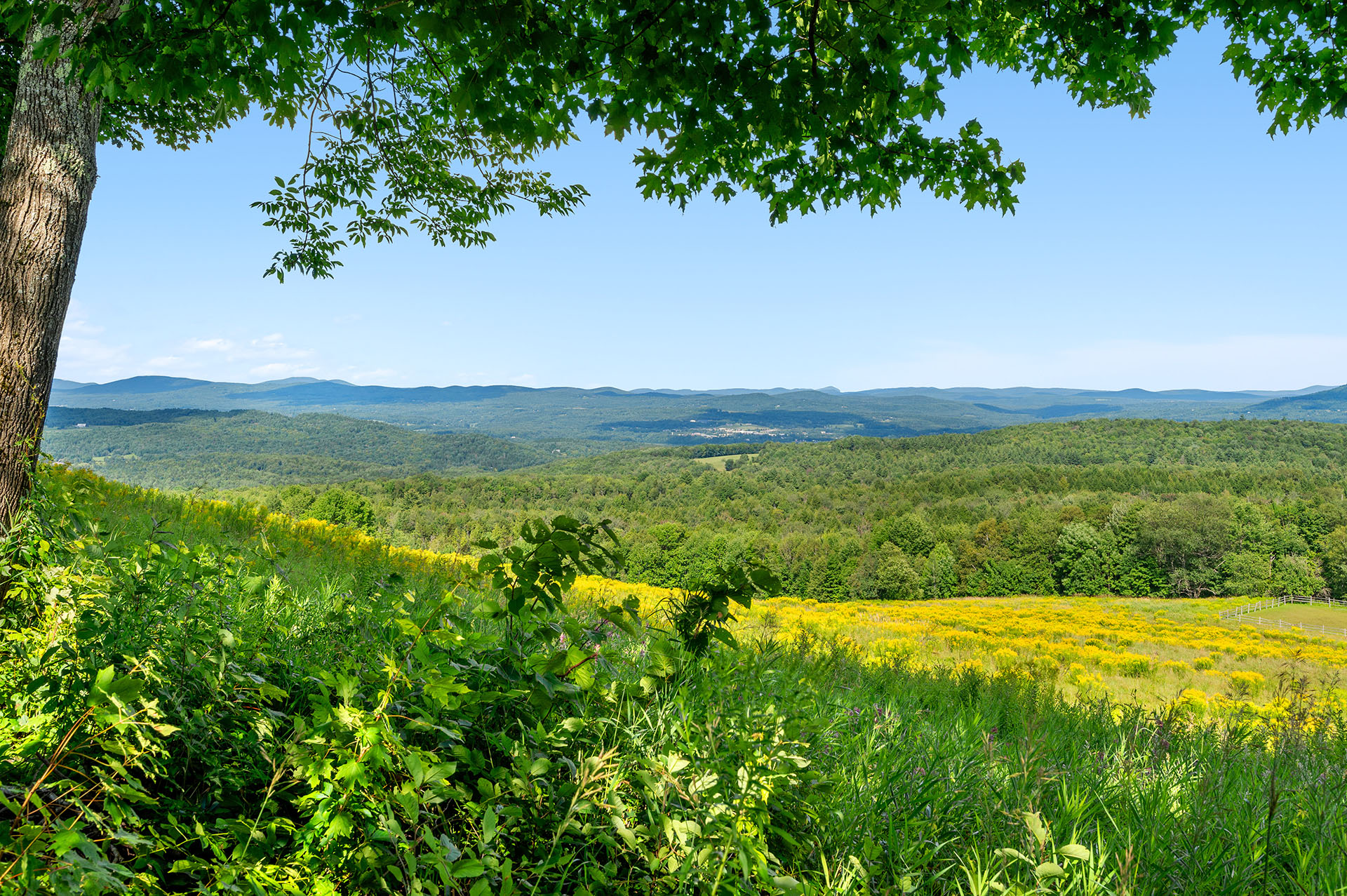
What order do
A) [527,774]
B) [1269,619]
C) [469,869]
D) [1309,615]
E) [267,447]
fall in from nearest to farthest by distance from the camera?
[469,869] < [527,774] < [1269,619] < [1309,615] < [267,447]

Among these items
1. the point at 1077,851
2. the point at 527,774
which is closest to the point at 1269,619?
the point at 1077,851

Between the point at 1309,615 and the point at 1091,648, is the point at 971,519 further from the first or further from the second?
the point at 1091,648

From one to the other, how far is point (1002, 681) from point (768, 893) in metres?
4.90

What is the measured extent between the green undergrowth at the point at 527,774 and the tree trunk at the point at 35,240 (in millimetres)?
1303

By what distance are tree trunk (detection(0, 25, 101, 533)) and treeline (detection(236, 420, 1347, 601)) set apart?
33.0m

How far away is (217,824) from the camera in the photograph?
1561mm

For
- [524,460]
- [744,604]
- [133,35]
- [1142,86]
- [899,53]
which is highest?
[1142,86]

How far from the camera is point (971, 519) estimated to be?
3686 inches

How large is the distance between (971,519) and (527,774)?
102783 millimetres

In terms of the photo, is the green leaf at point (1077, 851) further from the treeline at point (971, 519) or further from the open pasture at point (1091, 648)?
the treeline at point (971, 519)

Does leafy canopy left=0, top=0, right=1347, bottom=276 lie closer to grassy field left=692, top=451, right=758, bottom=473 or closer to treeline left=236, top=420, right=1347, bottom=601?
treeline left=236, top=420, right=1347, bottom=601

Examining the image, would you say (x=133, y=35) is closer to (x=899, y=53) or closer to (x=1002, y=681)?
(x=899, y=53)

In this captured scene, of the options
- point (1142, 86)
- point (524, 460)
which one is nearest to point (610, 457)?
point (524, 460)

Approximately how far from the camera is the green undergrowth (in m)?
1.48
